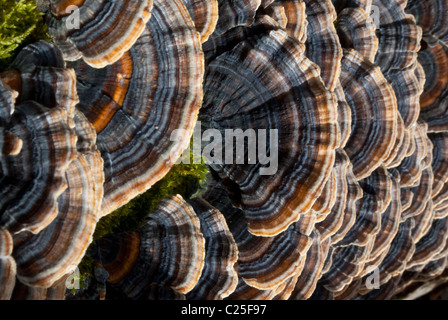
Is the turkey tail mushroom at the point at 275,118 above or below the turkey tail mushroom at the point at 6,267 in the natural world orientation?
above

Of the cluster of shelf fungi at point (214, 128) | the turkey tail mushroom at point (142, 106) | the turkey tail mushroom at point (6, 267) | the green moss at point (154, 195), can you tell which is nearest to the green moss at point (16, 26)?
the cluster of shelf fungi at point (214, 128)

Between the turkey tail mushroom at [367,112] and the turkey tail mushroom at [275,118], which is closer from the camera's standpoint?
the turkey tail mushroom at [275,118]

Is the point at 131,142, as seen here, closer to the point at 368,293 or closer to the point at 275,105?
the point at 275,105

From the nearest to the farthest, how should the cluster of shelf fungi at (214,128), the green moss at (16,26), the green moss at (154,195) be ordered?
1. the cluster of shelf fungi at (214,128)
2. the green moss at (16,26)
3. the green moss at (154,195)

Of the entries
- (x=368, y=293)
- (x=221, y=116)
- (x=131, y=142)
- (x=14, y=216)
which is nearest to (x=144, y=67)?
(x=131, y=142)

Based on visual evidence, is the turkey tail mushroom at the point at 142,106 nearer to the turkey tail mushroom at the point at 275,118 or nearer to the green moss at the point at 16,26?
the green moss at the point at 16,26

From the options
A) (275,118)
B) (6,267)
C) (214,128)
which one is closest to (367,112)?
→ (275,118)

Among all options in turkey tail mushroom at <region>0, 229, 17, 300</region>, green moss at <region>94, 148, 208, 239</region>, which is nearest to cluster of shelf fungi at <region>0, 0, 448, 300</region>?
turkey tail mushroom at <region>0, 229, 17, 300</region>

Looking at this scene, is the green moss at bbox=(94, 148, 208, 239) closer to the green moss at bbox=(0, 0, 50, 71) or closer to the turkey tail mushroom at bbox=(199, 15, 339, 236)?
the turkey tail mushroom at bbox=(199, 15, 339, 236)

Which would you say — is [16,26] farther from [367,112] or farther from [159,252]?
[367,112]
